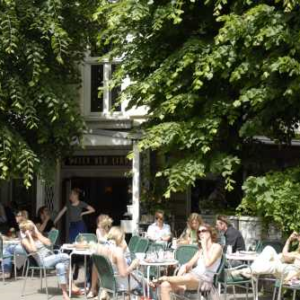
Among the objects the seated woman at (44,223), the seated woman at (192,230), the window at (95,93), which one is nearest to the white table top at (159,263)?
the seated woman at (192,230)

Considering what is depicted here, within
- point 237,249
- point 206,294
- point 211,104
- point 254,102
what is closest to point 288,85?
point 254,102

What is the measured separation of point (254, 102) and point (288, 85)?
2.00 feet

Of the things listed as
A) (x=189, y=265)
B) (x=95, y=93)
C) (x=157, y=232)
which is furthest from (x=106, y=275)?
(x=95, y=93)

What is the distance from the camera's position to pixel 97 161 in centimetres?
1938

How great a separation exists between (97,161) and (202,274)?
1092cm

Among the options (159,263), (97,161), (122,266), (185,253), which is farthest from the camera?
(97,161)

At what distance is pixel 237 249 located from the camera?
36.6ft

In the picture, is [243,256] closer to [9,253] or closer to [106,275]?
Answer: [106,275]

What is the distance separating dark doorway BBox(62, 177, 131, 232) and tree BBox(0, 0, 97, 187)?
5.11m

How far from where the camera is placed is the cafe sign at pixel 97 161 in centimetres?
1908

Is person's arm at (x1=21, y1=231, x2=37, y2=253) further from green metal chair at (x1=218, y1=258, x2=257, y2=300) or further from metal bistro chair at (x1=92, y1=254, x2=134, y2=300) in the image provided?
green metal chair at (x1=218, y1=258, x2=257, y2=300)

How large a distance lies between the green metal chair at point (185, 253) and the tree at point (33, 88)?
4.56 meters

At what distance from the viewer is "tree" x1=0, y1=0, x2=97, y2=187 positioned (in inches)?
525

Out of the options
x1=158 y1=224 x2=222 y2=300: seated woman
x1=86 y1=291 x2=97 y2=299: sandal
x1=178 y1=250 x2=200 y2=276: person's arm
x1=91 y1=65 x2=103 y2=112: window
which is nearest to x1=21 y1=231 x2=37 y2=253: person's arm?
x1=86 y1=291 x2=97 y2=299: sandal
